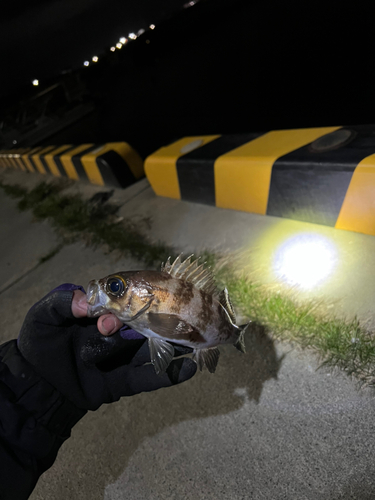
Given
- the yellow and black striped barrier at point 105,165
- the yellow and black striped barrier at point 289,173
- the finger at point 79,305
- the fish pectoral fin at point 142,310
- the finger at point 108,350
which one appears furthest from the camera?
the yellow and black striped barrier at point 105,165

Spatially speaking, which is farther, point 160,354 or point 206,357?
point 206,357

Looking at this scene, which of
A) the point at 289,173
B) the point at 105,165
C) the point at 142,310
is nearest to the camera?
the point at 142,310

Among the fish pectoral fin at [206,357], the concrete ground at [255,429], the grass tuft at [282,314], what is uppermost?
the fish pectoral fin at [206,357]

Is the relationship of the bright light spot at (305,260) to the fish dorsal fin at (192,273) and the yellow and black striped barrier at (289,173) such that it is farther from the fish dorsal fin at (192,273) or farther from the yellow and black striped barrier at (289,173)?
the fish dorsal fin at (192,273)

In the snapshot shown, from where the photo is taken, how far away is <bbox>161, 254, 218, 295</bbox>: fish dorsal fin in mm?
1401

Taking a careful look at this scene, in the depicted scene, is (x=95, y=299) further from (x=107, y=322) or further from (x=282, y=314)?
(x=282, y=314)

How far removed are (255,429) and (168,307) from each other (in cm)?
85

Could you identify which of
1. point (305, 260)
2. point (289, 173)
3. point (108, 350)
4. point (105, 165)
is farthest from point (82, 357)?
point (105, 165)

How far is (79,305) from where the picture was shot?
53.7 inches

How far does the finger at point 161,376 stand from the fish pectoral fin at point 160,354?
0.20m

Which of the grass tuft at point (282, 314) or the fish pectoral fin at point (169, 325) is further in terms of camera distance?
the grass tuft at point (282, 314)

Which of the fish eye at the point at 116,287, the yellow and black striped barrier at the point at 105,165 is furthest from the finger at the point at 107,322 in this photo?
the yellow and black striped barrier at the point at 105,165

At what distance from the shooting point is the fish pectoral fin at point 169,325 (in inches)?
49.7

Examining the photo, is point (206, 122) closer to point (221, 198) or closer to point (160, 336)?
point (221, 198)
